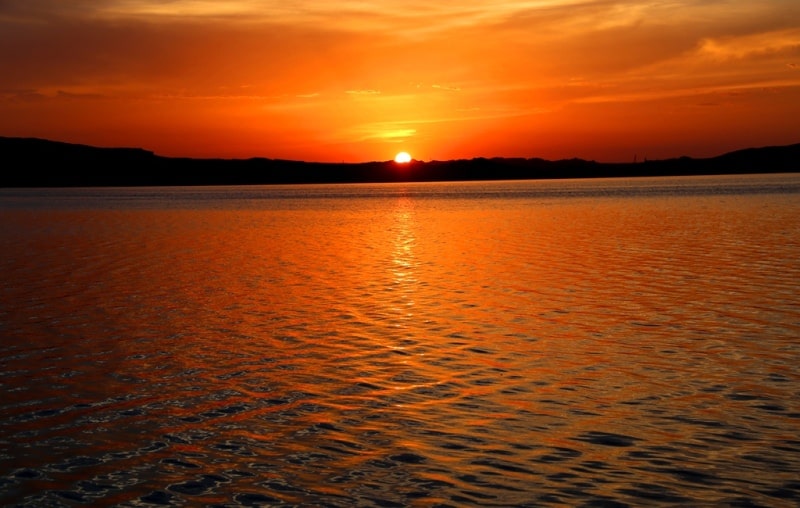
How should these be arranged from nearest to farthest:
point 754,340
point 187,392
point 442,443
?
point 442,443
point 187,392
point 754,340

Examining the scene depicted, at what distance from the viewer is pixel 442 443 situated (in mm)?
12812

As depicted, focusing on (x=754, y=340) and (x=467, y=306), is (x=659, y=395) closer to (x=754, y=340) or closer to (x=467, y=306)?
(x=754, y=340)

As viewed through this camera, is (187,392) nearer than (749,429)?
No

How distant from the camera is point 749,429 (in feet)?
43.0

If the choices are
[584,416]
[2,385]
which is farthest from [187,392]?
[584,416]

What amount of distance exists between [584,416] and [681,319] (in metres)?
10.3

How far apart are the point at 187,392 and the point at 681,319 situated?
46.6 feet

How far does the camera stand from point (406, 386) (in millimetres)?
16422

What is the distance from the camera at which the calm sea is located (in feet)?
36.7

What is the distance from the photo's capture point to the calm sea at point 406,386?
11.2m

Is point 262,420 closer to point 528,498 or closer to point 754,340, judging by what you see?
point 528,498

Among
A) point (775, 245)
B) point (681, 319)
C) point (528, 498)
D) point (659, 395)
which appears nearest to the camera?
point (528, 498)

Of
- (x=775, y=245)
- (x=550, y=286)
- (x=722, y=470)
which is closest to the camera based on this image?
(x=722, y=470)

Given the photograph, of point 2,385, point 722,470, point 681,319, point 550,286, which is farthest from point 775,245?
point 2,385
